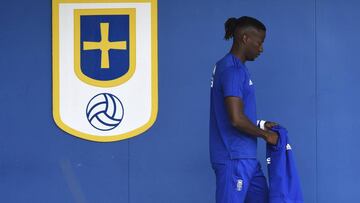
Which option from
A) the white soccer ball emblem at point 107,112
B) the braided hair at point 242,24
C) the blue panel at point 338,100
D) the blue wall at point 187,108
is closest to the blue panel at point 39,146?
the blue wall at point 187,108

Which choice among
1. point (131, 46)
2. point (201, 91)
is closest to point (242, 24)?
point (201, 91)

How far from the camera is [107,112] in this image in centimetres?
597

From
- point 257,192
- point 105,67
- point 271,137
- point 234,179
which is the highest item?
point 105,67

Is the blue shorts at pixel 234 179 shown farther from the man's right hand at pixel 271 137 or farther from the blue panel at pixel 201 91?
the blue panel at pixel 201 91

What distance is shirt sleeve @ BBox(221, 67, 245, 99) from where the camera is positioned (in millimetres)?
4414

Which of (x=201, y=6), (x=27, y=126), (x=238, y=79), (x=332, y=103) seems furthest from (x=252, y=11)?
(x=27, y=126)

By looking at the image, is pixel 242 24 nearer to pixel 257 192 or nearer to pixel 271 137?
pixel 271 137

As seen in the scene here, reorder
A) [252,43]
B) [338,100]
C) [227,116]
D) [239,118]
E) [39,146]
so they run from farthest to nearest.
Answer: [39,146], [338,100], [252,43], [227,116], [239,118]

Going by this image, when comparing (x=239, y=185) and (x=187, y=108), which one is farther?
(x=187, y=108)

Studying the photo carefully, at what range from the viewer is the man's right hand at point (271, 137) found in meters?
4.50

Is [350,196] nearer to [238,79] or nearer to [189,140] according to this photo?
[189,140]

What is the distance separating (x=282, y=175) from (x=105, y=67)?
1.97 m

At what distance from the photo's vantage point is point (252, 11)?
5914 millimetres

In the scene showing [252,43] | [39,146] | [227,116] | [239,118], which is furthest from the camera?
[39,146]
